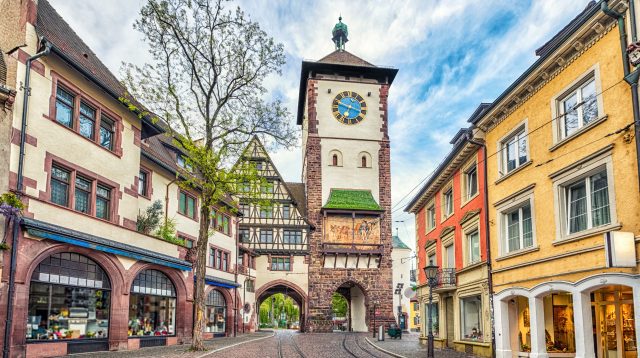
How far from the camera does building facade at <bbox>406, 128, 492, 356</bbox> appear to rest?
780 inches

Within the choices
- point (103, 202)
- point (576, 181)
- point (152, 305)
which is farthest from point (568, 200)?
point (152, 305)

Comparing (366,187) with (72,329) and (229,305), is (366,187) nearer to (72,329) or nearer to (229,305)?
(229,305)

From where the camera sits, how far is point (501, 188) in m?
18.1

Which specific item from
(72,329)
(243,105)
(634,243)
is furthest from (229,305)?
(634,243)

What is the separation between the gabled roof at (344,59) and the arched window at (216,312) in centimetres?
2400

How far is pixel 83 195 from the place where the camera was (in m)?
19.5

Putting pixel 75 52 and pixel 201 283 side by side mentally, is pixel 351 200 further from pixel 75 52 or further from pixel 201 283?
pixel 75 52

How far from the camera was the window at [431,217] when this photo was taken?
1094 inches

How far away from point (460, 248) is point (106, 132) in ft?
44.6

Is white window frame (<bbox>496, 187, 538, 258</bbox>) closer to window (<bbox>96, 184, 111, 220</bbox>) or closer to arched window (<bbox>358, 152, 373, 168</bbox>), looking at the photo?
window (<bbox>96, 184, 111, 220</bbox>)

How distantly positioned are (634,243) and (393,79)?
4280 cm

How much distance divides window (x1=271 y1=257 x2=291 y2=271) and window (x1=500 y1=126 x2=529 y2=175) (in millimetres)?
32078

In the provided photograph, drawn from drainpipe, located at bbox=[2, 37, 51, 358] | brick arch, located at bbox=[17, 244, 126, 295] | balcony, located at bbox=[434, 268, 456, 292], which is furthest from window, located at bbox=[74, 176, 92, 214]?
balcony, located at bbox=[434, 268, 456, 292]

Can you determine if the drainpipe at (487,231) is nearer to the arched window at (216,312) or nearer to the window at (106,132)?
the window at (106,132)
